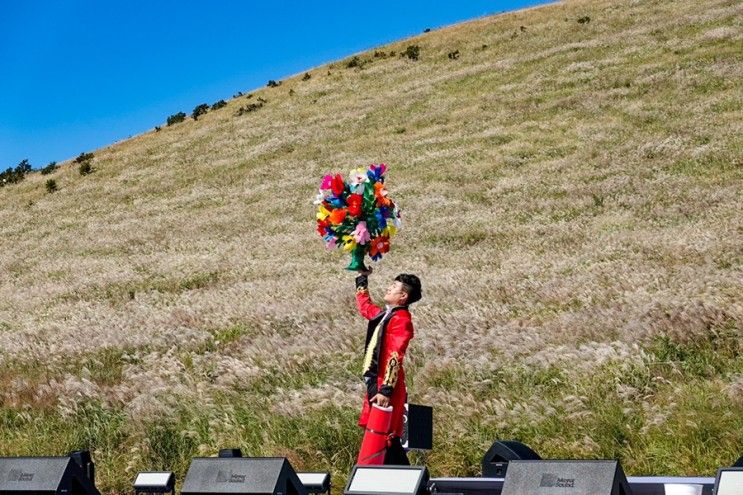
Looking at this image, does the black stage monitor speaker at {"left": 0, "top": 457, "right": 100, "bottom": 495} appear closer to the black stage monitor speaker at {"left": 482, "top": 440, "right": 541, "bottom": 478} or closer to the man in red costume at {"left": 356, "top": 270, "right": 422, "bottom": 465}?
the man in red costume at {"left": 356, "top": 270, "right": 422, "bottom": 465}

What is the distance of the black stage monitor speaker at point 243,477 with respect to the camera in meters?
5.77

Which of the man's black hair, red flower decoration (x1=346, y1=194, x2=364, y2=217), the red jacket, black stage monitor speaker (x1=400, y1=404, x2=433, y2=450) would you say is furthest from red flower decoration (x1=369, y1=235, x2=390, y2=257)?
black stage monitor speaker (x1=400, y1=404, x2=433, y2=450)

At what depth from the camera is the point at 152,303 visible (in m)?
21.0

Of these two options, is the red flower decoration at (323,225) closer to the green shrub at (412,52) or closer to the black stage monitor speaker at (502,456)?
the black stage monitor speaker at (502,456)

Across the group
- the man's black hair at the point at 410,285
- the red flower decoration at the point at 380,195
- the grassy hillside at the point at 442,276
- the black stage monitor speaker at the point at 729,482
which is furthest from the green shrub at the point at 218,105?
the black stage monitor speaker at the point at 729,482

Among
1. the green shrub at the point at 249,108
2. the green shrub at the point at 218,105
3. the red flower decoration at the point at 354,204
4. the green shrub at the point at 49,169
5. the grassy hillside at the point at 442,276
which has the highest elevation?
the green shrub at the point at 218,105

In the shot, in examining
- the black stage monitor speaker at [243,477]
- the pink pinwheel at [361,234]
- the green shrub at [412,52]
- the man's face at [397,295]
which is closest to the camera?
the black stage monitor speaker at [243,477]

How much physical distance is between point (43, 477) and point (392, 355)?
117 inches

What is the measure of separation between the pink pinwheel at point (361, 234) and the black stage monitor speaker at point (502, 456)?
234 centimetres

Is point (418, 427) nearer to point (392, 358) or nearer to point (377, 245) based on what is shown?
point (392, 358)

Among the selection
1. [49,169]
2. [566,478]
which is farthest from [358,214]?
[49,169]

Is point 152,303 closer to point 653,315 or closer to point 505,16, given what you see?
point 653,315

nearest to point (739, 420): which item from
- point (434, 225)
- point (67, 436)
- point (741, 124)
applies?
point (67, 436)

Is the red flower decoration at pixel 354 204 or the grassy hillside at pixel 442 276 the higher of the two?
the red flower decoration at pixel 354 204
